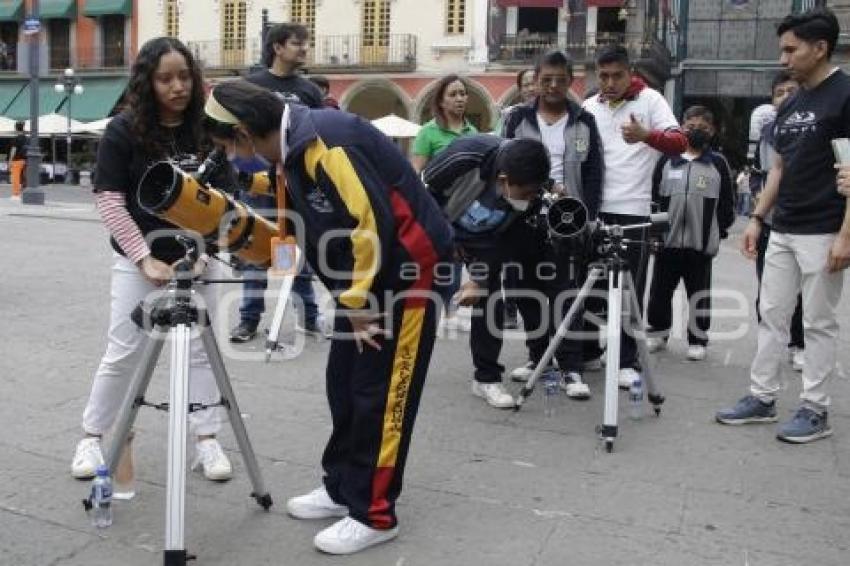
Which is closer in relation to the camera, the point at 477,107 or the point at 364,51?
the point at 477,107

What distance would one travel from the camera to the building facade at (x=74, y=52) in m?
36.0

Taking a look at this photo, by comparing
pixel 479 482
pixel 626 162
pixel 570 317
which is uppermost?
pixel 626 162

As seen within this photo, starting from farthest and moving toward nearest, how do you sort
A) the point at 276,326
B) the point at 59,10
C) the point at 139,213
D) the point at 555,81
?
the point at 59,10
the point at 276,326
the point at 555,81
the point at 139,213

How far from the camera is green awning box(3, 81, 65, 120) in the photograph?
36.0 metres

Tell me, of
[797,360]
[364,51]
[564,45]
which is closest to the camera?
[797,360]

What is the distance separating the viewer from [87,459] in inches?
145

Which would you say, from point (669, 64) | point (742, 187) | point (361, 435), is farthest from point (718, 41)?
point (361, 435)

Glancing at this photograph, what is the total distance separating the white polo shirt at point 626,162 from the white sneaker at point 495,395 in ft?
3.90

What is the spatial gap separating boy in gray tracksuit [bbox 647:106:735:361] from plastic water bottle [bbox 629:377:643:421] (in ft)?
5.13

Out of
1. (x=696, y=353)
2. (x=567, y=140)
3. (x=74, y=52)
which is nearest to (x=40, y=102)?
(x=74, y=52)

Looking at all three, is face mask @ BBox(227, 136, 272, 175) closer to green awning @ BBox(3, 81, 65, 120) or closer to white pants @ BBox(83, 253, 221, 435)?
white pants @ BBox(83, 253, 221, 435)

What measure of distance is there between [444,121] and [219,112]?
3539 mm

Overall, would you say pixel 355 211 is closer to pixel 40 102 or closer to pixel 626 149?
pixel 626 149

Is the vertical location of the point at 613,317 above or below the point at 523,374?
above
